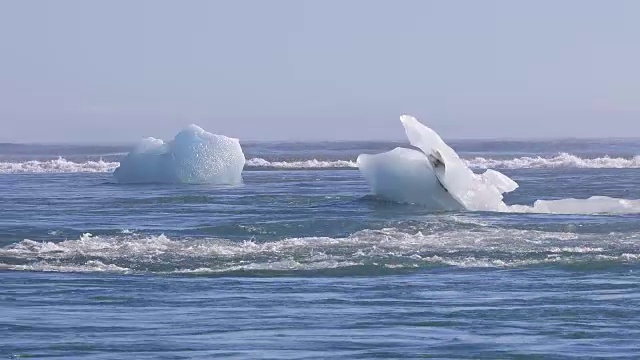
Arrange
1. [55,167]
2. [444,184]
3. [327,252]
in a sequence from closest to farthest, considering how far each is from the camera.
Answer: [327,252] → [444,184] → [55,167]

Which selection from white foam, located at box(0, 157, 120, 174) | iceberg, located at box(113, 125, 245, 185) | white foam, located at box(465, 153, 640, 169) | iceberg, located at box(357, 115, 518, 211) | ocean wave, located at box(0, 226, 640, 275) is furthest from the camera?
white foam, located at box(465, 153, 640, 169)

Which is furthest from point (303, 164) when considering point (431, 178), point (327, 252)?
point (327, 252)

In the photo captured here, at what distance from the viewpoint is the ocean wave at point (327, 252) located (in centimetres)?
1964

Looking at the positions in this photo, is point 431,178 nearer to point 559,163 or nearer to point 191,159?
point 191,159

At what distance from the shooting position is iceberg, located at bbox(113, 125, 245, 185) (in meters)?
38.7

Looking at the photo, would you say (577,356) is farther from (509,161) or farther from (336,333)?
(509,161)

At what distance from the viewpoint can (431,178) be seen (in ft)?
96.5

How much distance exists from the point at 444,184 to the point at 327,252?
7849 millimetres

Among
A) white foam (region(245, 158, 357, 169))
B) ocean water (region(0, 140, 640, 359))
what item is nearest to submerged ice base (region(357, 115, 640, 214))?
ocean water (region(0, 140, 640, 359))

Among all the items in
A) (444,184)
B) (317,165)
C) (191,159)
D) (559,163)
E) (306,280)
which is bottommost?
(306,280)

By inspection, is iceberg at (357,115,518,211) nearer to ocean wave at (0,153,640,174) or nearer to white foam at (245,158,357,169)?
ocean wave at (0,153,640,174)

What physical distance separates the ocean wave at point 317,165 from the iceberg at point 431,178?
27.6 metres

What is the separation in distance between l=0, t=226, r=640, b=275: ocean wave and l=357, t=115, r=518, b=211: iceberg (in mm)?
4197

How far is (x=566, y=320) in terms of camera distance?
1438 cm
